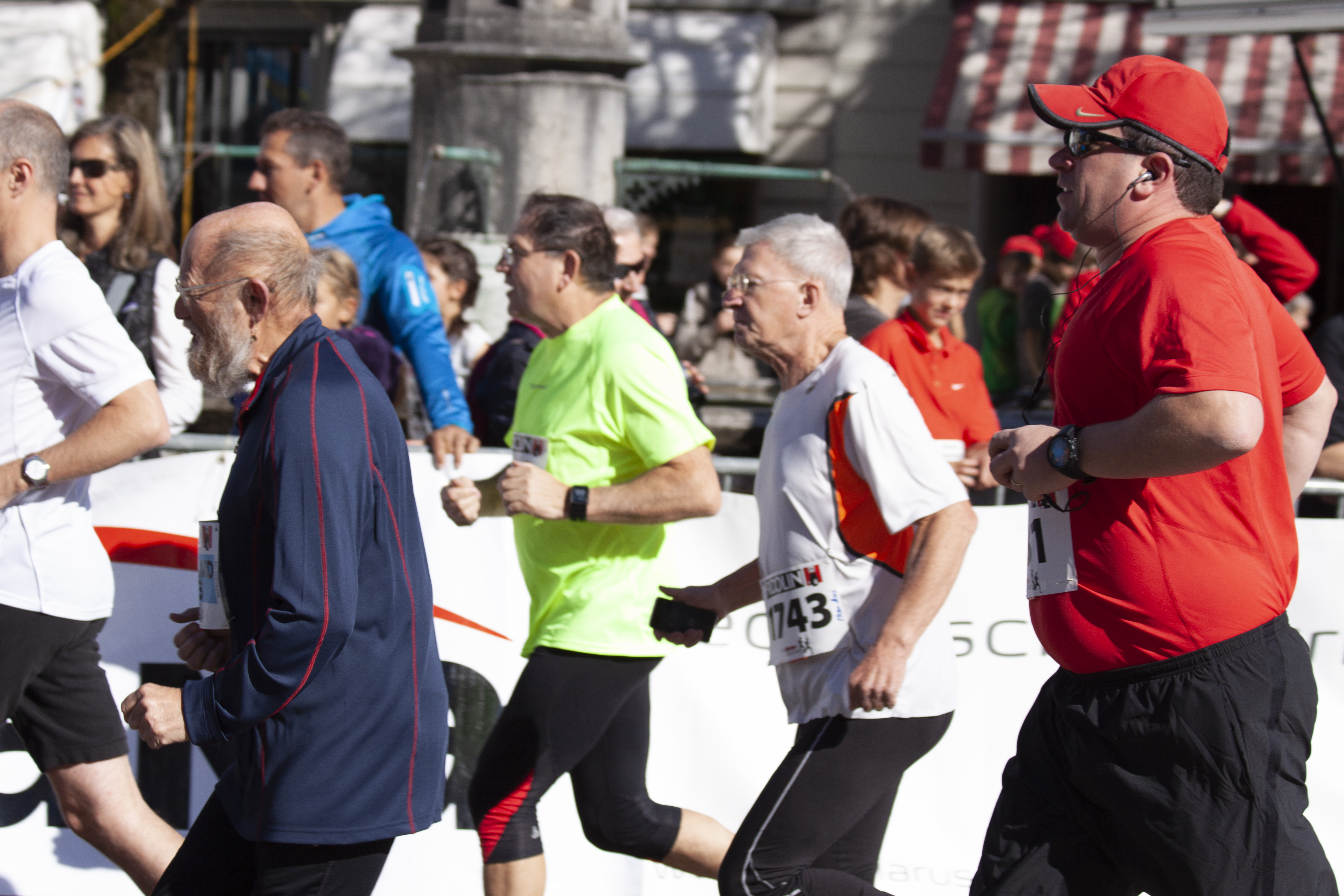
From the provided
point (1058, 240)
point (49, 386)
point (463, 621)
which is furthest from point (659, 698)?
point (1058, 240)

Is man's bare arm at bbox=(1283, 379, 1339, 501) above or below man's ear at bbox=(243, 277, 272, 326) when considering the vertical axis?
below

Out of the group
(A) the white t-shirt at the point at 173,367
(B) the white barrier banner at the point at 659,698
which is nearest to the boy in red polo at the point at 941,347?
(B) the white barrier banner at the point at 659,698

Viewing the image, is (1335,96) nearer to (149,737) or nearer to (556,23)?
(556,23)

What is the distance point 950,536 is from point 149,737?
1.60m

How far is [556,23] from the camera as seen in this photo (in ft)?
24.5

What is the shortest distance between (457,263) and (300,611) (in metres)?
4.21

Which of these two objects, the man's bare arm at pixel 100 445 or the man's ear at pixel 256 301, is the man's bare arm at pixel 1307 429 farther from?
the man's bare arm at pixel 100 445

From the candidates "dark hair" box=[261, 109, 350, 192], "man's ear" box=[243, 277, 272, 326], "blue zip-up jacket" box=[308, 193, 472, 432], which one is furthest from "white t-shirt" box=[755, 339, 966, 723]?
"dark hair" box=[261, 109, 350, 192]

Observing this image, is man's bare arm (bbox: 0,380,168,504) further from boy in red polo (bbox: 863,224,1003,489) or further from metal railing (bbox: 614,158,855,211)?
metal railing (bbox: 614,158,855,211)

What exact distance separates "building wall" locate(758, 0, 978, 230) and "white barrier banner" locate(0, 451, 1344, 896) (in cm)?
1058

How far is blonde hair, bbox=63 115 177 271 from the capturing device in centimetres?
438

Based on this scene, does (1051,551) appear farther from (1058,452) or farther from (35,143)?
(35,143)

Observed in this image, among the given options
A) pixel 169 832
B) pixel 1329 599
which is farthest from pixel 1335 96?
pixel 169 832

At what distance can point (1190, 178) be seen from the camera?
7.92 ft
